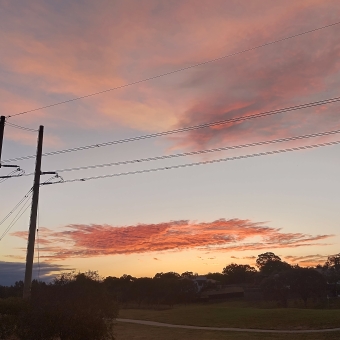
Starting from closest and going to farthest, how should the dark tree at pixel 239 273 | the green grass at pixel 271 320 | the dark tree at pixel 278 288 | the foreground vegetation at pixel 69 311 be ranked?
the foreground vegetation at pixel 69 311
the green grass at pixel 271 320
the dark tree at pixel 278 288
the dark tree at pixel 239 273

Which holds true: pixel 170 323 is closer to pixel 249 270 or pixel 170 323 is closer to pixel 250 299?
pixel 250 299

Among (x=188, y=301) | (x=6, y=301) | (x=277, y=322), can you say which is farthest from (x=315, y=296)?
(x=6, y=301)

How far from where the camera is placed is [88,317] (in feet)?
67.8

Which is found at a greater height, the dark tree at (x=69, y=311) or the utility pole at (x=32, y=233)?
the utility pole at (x=32, y=233)

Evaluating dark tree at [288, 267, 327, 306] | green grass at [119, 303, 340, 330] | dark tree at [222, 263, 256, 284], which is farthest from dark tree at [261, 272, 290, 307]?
dark tree at [222, 263, 256, 284]

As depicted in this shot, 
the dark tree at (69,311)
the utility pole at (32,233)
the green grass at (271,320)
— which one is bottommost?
the green grass at (271,320)

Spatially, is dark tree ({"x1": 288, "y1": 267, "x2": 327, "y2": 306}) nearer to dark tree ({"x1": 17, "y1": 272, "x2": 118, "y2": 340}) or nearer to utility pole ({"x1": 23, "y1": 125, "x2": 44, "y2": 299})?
dark tree ({"x1": 17, "y1": 272, "x2": 118, "y2": 340})

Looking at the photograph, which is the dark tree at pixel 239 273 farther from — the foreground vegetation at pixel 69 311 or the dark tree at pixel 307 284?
the foreground vegetation at pixel 69 311

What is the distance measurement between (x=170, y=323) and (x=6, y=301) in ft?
85.1

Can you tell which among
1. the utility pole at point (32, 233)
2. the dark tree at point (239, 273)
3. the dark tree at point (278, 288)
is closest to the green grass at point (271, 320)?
the utility pole at point (32, 233)

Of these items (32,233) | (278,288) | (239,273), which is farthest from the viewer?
(239,273)

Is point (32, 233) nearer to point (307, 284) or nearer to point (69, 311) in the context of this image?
point (69, 311)

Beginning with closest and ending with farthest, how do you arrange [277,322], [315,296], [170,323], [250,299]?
[277,322] → [170,323] → [315,296] → [250,299]

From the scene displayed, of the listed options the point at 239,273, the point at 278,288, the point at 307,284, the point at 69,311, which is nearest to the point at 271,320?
the point at 69,311
